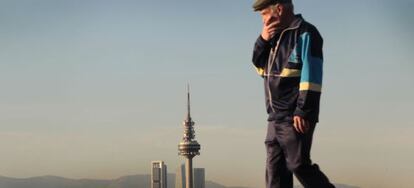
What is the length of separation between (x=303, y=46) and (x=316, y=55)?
0.18 meters

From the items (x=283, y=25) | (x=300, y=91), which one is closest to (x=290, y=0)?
(x=283, y=25)

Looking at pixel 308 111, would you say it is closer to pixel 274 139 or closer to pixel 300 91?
pixel 300 91

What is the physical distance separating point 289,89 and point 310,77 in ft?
1.31

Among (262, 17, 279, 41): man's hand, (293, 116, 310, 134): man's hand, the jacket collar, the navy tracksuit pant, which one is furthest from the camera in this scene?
(262, 17, 279, 41): man's hand

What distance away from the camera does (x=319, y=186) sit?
9023 mm

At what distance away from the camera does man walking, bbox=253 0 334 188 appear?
8789 mm

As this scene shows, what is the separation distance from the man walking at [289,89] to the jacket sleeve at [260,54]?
0.01 m

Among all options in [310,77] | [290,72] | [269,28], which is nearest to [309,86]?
[310,77]

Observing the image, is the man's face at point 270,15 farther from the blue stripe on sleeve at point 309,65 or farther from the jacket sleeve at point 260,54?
the blue stripe on sleeve at point 309,65

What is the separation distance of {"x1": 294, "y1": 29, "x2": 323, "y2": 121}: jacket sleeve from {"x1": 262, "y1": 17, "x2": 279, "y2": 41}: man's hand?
0.49 metres

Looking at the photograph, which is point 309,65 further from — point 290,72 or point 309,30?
point 309,30

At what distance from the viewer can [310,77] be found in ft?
28.7

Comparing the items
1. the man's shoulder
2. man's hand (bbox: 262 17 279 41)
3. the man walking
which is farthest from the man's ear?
the man's shoulder

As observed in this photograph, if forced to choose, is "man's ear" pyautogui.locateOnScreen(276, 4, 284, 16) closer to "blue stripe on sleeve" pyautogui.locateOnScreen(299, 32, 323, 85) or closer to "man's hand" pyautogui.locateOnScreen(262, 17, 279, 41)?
"man's hand" pyautogui.locateOnScreen(262, 17, 279, 41)
